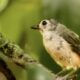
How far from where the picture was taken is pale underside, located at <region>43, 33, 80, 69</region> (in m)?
2.12

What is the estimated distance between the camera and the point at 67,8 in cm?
215

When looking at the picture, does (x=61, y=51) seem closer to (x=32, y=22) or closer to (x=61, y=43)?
(x=61, y=43)

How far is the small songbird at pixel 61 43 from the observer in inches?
83.1

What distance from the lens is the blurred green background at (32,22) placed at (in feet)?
7.02

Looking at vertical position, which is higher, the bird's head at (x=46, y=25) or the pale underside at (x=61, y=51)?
the bird's head at (x=46, y=25)

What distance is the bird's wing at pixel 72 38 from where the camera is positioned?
2105mm

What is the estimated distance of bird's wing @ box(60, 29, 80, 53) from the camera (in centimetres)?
211

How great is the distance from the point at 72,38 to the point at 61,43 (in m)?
0.04

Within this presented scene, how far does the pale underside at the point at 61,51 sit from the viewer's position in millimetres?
2115

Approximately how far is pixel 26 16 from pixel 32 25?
43 mm

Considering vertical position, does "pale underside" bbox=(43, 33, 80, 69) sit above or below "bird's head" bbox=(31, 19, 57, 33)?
below

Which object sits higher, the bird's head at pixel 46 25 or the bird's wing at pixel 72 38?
the bird's head at pixel 46 25

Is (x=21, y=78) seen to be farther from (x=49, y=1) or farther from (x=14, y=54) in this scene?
(x=49, y=1)

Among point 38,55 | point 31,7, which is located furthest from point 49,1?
point 38,55
